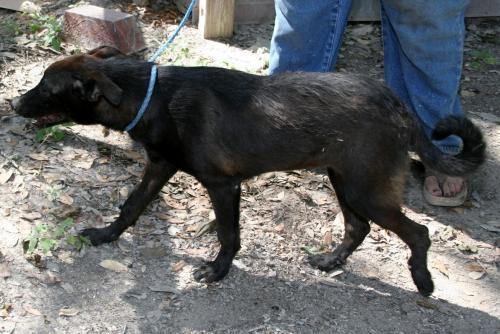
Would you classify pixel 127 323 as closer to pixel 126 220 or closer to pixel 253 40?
pixel 126 220

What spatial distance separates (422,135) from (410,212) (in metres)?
1.12

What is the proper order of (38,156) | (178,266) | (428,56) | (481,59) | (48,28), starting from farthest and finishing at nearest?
(481,59) < (48,28) < (38,156) < (428,56) < (178,266)

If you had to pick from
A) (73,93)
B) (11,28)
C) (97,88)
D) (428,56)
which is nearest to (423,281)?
(428,56)

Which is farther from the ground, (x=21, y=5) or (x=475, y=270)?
(x=21, y=5)

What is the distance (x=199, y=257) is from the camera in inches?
171

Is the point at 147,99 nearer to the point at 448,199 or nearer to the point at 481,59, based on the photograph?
the point at 448,199

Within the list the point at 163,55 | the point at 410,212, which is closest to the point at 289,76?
the point at 410,212

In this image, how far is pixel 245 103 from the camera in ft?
12.5

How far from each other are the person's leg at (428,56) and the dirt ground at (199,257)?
24.6 inches

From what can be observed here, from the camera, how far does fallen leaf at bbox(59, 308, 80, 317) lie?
371 centimetres

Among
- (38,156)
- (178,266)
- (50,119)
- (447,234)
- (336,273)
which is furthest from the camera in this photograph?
(38,156)

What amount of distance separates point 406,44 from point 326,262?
153cm

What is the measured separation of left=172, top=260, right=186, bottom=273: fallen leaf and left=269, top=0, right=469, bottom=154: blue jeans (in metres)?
1.63

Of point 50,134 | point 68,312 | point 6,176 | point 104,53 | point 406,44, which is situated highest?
point 406,44
